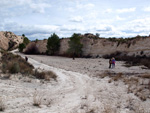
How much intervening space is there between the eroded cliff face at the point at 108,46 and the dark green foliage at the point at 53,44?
1.23 m

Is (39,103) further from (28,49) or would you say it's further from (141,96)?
(28,49)

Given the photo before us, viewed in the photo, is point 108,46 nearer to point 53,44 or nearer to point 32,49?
point 53,44

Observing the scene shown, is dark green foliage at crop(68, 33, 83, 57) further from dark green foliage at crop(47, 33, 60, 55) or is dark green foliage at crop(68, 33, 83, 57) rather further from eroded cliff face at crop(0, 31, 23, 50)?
eroded cliff face at crop(0, 31, 23, 50)

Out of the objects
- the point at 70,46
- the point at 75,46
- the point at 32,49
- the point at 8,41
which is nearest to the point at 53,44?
the point at 70,46

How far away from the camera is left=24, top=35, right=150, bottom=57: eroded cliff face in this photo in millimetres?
25391

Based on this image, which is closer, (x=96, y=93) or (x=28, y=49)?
(x=96, y=93)

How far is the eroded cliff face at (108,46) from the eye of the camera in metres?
25.4

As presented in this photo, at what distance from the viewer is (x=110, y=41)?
107 feet

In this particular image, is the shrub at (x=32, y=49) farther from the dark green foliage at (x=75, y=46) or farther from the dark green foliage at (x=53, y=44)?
the dark green foliage at (x=75, y=46)

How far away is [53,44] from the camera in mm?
43281

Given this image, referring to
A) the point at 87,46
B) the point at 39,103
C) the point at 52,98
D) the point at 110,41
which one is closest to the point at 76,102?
the point at 52,98

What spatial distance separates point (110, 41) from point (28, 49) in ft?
115

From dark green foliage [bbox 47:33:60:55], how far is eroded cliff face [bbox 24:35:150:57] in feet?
4.05

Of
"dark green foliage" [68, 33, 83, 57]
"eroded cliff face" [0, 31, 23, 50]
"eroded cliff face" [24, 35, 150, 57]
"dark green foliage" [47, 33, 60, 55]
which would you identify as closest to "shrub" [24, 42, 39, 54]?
"dark green foliage" [47, 33, 60, 55]
